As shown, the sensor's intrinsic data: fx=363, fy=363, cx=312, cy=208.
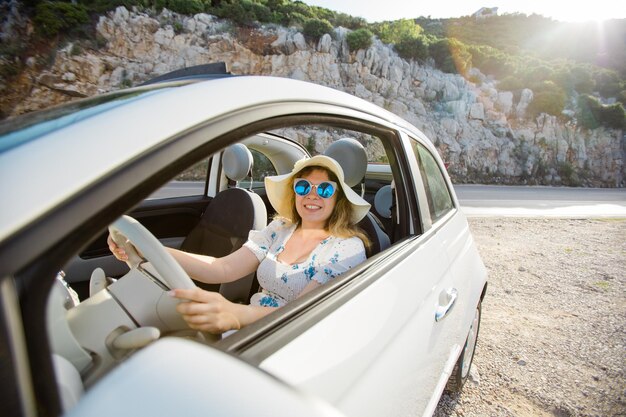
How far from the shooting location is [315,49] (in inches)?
955

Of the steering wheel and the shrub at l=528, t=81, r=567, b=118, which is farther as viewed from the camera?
the shrub at l=528, t=81, r=567, b=118

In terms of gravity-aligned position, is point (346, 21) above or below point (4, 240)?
above

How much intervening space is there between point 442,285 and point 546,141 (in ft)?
103

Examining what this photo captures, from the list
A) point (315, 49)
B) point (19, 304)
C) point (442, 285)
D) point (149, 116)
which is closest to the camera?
point (19, 304)

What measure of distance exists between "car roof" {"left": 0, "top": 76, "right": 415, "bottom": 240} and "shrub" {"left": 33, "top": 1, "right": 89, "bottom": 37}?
25.2 metres

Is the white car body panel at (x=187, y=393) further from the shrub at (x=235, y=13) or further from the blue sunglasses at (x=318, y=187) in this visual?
the shrub at (x=235, y=13)

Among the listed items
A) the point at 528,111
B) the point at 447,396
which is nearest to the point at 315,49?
the point at 528,111

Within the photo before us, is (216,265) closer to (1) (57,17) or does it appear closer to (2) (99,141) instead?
(2) (99,141)

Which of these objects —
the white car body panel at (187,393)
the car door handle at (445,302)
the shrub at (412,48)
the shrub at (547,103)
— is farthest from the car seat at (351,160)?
the shrub at (547,103)

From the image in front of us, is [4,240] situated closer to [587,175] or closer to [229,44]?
[229,44]

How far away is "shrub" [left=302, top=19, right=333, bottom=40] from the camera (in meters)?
24.5

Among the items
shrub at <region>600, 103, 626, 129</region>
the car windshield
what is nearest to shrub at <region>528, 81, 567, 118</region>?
shrub at <region>600, 103, 626, 129</region>

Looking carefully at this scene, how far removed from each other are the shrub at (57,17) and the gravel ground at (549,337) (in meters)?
24.1

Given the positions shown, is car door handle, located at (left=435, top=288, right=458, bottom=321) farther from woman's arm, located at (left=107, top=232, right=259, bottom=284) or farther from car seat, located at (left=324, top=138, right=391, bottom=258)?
woman's arm, located at (left=107, top=232, right=259, bottom=284)
